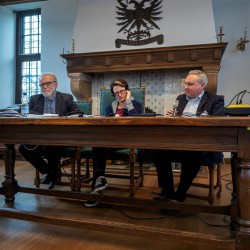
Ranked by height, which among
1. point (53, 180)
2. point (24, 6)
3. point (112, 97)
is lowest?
point (53, 180)

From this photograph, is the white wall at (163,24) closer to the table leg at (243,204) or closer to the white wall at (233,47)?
the white wall at (233,47)

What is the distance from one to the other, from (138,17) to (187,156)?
2.68 metres

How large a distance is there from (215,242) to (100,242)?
59cm

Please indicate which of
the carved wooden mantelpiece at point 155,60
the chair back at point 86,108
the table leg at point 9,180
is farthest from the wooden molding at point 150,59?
the table leg at point 9,180

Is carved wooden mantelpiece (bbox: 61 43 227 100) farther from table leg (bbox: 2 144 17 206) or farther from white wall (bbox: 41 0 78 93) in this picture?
table leg (bbox: 2 144 17 206)

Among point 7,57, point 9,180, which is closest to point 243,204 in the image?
point 9,180

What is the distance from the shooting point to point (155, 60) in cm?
338

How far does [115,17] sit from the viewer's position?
3701mm

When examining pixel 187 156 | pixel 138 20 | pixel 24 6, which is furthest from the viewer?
pixel 24 6

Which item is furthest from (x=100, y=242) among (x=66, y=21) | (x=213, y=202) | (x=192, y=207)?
(x=66, y=21)

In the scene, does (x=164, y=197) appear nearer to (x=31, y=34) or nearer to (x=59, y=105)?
(x=59, y=105)

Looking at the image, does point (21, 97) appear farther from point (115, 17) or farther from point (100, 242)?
point (100, 242)

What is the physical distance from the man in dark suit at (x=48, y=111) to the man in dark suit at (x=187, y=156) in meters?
0.85

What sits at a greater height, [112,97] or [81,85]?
[81,85]
